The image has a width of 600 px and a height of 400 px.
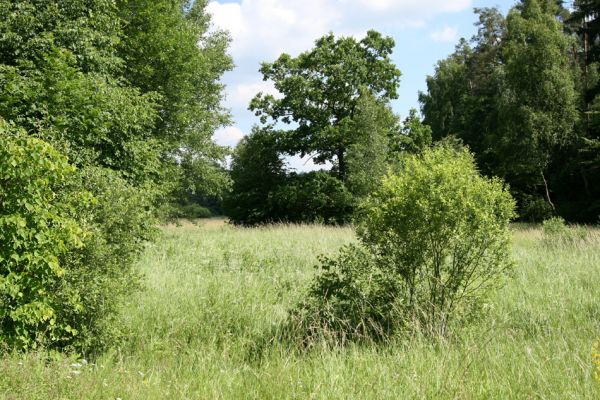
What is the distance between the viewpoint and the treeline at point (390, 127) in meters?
27.5

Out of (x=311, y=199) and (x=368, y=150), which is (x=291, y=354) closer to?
(x=368, y=150)

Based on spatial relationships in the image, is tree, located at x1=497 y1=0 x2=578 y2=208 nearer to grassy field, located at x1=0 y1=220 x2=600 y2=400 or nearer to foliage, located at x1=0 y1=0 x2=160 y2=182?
grassy field, located at x1=0 y1=220 x2=600 y2=400

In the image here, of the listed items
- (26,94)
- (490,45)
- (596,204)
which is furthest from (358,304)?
(490,45)

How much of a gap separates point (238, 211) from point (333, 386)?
29.6m

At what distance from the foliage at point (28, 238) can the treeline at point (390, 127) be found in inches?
754

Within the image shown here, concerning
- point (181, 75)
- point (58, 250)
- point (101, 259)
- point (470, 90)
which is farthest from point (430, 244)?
point (470, 90)

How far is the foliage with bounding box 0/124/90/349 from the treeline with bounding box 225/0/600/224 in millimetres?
19151

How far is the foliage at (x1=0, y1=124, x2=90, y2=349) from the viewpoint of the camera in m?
5.26

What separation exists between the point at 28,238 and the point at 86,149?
556cm

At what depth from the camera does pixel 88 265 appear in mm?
6180

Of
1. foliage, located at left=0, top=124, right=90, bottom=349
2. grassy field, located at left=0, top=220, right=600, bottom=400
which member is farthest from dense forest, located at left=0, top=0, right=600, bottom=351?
grassy field, located at left=0, top=220, right=600, bottom=400

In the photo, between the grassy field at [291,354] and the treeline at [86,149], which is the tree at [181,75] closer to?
the treeline at [86,149]

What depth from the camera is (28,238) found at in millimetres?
5422

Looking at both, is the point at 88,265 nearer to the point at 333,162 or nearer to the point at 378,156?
the point at 378,156
